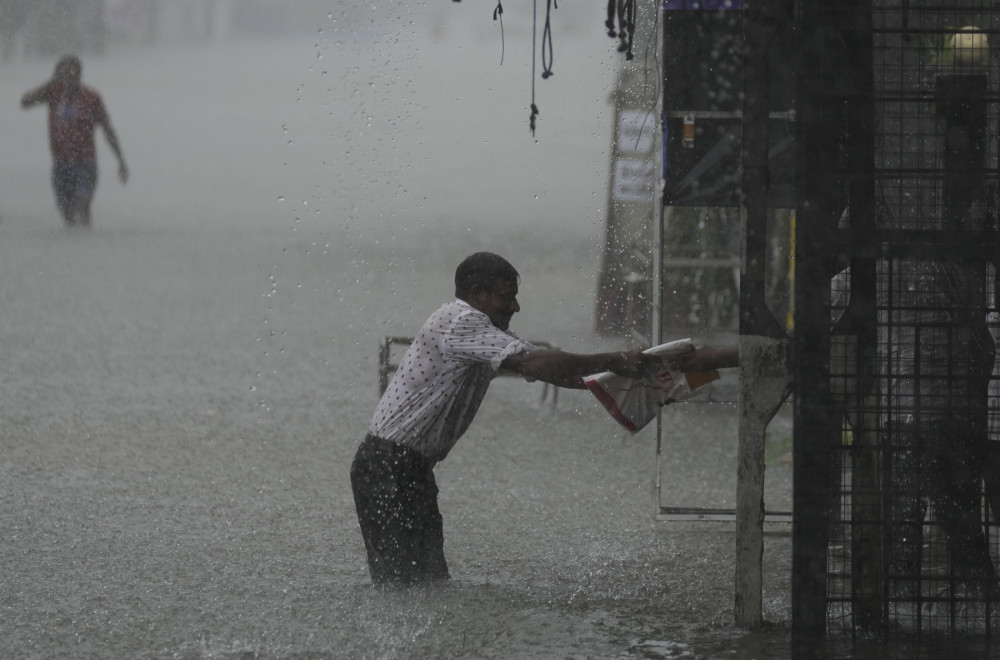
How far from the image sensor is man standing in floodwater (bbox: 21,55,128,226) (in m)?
17.1

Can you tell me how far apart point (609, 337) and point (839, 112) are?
8.13 m

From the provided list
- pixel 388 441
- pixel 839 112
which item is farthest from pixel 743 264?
pixel 388 441

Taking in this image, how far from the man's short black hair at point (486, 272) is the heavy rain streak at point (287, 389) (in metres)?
1.12

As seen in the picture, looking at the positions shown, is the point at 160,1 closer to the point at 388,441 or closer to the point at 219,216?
the point at 219,216

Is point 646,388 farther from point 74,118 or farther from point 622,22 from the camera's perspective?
point 74,118

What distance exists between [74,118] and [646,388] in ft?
46.9

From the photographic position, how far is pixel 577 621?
4.65 m

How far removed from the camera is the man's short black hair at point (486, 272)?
482 centimetres

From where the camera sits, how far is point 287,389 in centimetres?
998

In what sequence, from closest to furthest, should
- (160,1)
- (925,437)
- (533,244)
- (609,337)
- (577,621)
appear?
1. (925,437)
2. (577,621)
3. (609,337)
4. (533,244)
5. (160,1)

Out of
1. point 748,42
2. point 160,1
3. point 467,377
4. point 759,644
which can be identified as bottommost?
point 759,644

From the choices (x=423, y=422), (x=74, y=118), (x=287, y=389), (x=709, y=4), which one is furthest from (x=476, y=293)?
(x=74, y=118)

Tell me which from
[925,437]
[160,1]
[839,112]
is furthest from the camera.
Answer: [160,1]

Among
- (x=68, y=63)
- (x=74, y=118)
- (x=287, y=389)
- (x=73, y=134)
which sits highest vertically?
(x=68, y=63)
